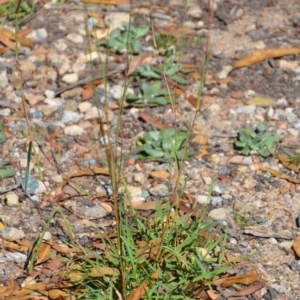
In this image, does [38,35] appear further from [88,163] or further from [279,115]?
[279,115]

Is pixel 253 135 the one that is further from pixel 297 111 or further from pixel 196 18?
pixel 196 18

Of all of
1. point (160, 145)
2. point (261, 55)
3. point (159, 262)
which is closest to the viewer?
point (159, 262)

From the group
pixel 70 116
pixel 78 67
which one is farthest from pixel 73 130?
pixel 78 67

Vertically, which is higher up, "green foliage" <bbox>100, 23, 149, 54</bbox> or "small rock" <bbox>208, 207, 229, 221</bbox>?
"green foliage" <bbox>100, 23, 149, 54</bbox>

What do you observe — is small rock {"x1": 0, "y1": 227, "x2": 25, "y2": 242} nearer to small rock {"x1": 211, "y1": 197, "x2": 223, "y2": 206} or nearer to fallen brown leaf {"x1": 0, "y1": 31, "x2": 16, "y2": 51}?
small rock {"x1": 211, "y1": 197, "x2": 223, "y2": 206}

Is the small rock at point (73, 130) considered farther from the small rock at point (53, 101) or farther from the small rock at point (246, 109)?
the small rock at point (246, 109)

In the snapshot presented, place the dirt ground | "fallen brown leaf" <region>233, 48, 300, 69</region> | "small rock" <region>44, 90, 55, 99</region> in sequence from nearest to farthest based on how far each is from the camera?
1. the dirt ground
2. "small rock" <region>44, 90, 55, 99</region>
3. "fallen brown leaf" <region>233, 48, 300, 69</region>

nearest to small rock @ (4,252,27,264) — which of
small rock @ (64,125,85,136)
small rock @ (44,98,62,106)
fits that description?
small rock @ (64,125,85,136)

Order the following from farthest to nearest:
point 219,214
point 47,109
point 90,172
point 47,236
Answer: point 47,109 < point 90,172 < point 219,214 < point 47,236
